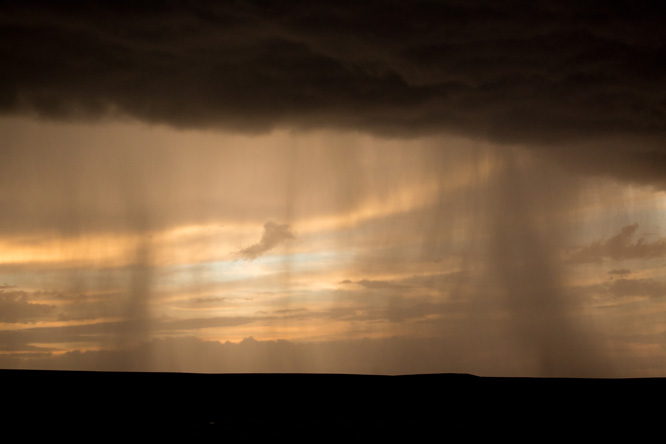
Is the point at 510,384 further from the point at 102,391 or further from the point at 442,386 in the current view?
the point at 102,391

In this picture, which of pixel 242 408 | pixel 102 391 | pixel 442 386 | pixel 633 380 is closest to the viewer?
pixel 242 408

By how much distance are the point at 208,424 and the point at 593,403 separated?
7596 mm

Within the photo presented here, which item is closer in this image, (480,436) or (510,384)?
(480,436)

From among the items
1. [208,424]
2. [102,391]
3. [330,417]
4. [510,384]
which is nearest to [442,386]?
[510,384]

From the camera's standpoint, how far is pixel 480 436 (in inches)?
350

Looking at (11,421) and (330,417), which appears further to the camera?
(330,417)

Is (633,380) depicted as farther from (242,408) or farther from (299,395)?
(242,408)

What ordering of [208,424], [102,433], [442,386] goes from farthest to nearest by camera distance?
[442,386] < [208,424] < [102,433]

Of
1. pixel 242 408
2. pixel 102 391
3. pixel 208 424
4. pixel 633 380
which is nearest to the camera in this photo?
pixel 208 424

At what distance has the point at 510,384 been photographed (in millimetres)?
14406

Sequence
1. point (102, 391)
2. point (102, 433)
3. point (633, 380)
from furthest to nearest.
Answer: point (633, 380), point (102, 391), point (102, 433)

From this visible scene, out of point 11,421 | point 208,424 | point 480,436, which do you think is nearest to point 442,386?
point 480,436

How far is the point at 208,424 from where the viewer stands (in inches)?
374

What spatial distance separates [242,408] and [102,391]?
2.91 m
